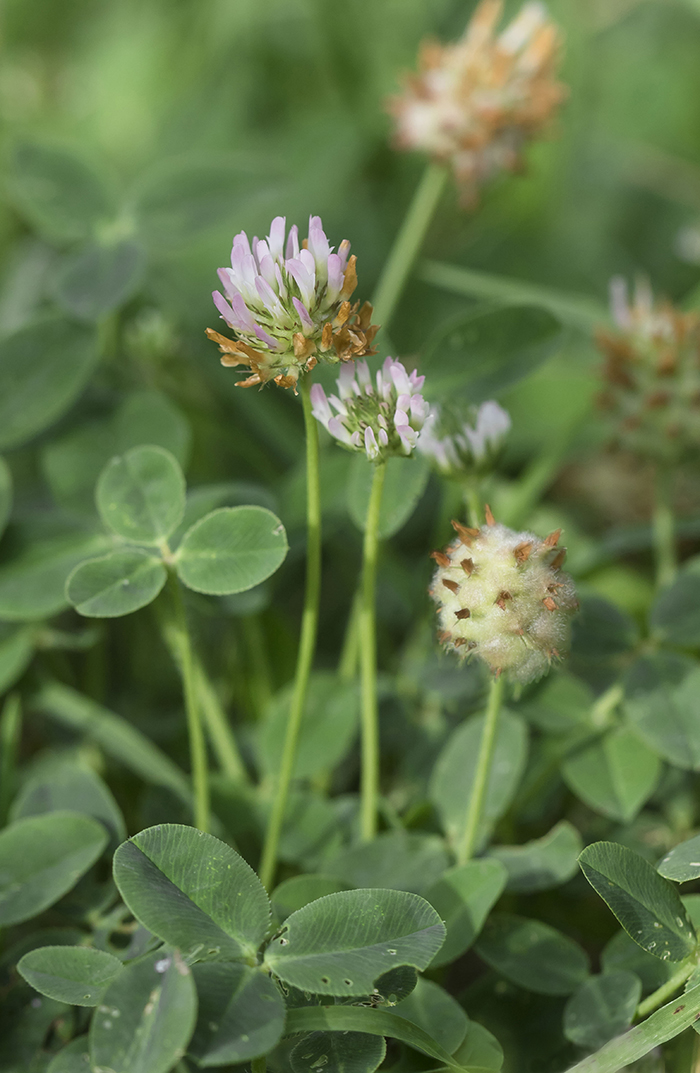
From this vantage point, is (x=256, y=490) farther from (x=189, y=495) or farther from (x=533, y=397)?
(x=533, y=397)

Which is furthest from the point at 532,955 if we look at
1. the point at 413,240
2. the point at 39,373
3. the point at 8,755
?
the point at 413,240

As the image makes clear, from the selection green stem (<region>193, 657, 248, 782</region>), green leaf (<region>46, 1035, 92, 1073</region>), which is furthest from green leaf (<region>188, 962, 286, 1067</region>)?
green stem (<region>193, 657, 248, 782</region>)

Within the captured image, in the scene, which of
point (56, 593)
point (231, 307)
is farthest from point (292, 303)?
point (56, 593)

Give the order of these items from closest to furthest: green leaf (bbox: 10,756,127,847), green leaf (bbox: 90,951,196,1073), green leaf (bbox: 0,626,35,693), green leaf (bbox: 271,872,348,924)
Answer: green leaf (bbox: 90,951,196,1073), green leaf (bbox: 271,872,348,924), green leaf (bbox: 10,756,127,847), green leaf (bbox: 0,626,35,693)

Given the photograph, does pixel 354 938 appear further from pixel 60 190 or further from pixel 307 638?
pixel 60 190

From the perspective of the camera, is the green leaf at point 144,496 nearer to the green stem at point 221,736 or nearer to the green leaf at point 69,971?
the green stem at point 221,736

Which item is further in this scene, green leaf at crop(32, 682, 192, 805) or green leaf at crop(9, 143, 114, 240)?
green leaf at crop(9, 143, 114, 240)

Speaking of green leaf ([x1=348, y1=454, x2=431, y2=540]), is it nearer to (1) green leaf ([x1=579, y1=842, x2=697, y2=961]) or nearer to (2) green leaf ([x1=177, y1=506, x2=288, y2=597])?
(2) green leaf ([x1=177, y1=506, x2=288, y2=597])
